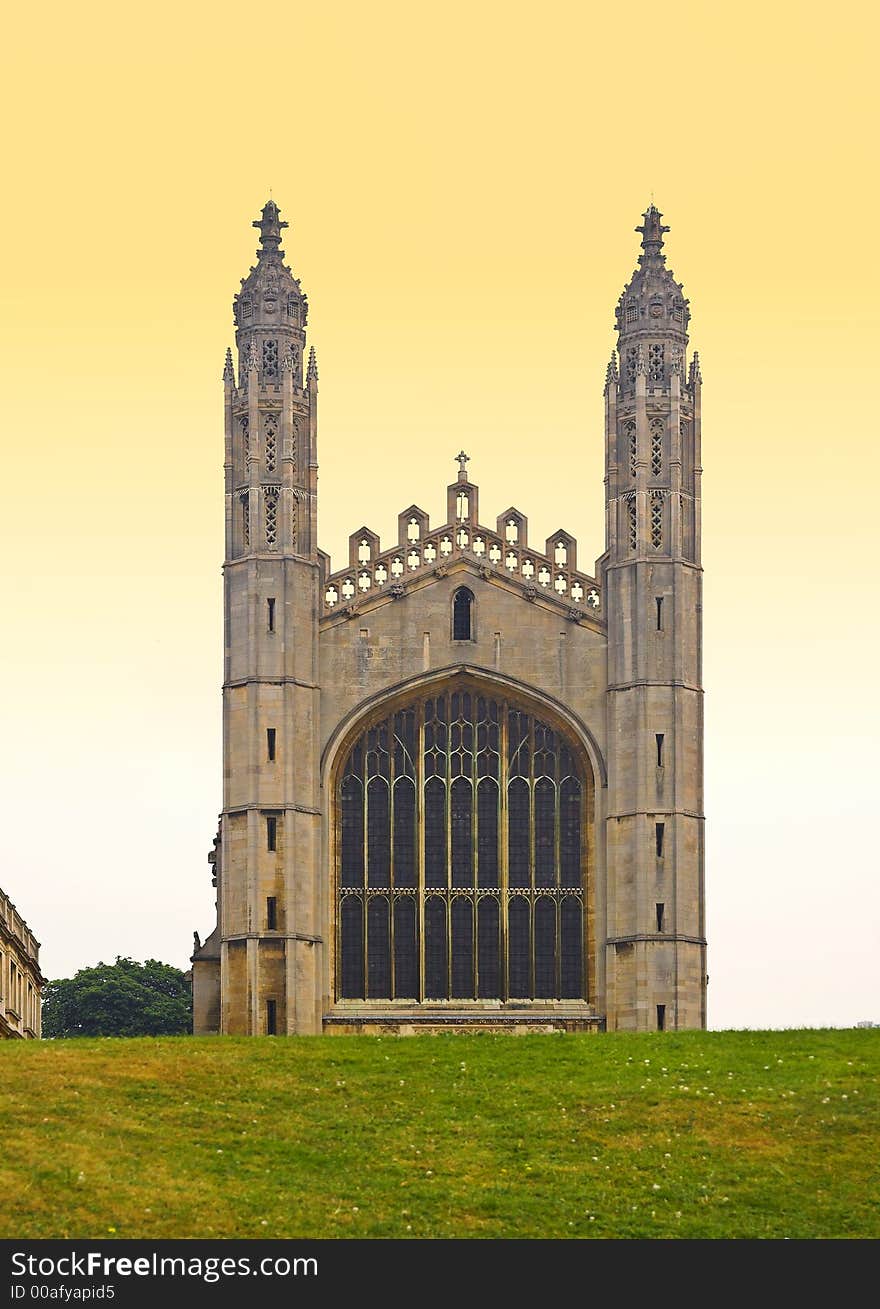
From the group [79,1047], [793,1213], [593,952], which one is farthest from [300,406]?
[793,1213]

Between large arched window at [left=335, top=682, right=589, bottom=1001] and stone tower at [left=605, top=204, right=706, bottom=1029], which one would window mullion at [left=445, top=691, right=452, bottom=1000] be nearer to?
large arched window at [left=335, top=682, right=589, bottom=1001]

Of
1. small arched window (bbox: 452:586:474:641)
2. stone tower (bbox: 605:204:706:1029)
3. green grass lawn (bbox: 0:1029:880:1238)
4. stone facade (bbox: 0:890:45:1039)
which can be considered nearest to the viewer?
green grass lawn (bbox: 0:1029:880:1238)

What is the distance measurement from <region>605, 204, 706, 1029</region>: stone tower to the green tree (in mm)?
33442

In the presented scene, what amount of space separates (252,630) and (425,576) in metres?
5.17

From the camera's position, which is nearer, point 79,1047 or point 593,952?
point 79,1047

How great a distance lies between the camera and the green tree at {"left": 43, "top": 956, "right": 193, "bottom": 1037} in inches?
4385

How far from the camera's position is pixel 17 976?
9331cm

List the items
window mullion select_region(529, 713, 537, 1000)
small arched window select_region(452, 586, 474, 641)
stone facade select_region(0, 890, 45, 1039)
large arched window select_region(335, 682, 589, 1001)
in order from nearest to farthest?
large arched window select_region(335, 682, 589, 1001) < window mullion select_region(529, 713, 537, 1000) < small arched window select_region(452, 586, 474, 641) < stone facade select_region(0, 890, 45, 1039)

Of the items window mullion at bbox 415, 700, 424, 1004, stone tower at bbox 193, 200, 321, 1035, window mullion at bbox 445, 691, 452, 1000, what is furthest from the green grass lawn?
window mullion at bbox 445, 691, 452, 1000

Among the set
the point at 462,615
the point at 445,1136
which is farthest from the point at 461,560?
the point at 445,1136

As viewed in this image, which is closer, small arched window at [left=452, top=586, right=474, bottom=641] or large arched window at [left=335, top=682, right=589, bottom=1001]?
large arched window at [left=335, top=682, right=589, bottom=1001]
